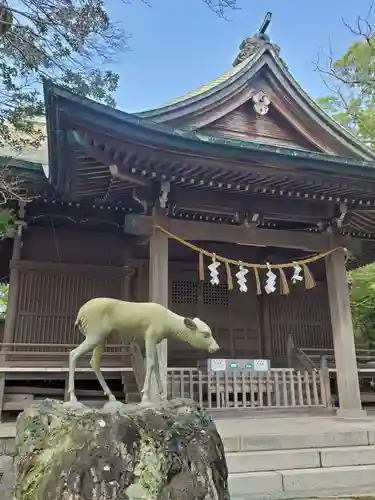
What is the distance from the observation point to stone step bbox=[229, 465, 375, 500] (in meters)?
4.53

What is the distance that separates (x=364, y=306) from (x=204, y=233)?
10292 millimetres

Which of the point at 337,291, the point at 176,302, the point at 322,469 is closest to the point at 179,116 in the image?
the point at 176,302

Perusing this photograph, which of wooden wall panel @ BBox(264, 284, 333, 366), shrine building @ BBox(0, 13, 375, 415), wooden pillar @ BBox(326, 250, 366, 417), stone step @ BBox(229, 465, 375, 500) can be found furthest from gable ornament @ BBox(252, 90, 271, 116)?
stone step @ BBox(229, 465, 375, 500)

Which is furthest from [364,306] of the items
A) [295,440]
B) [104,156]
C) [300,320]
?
[104,156]

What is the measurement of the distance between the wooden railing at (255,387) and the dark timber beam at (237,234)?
7.72 ft

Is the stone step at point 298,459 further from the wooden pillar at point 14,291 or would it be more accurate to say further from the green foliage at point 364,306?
the green foliage at point 364,306

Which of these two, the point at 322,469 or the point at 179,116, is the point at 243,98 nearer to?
the point at 179,116

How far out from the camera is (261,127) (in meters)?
10.1

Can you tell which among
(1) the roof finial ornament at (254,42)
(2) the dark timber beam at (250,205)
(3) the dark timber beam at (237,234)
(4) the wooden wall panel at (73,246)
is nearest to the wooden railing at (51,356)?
(4) the wooden wall panel at (73,246)

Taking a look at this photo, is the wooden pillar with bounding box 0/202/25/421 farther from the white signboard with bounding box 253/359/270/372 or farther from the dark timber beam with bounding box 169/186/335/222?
the white signboard with bounding box 253/359/270/372

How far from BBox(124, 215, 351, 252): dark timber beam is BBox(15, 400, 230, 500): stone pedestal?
172 inches

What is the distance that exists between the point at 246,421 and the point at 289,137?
260 inches

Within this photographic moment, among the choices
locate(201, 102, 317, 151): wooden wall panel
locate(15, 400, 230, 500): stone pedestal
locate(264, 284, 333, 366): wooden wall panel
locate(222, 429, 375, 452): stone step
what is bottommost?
locate(222, 429, 375, 452): stone step

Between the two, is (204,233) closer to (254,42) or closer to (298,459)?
(298,459)
